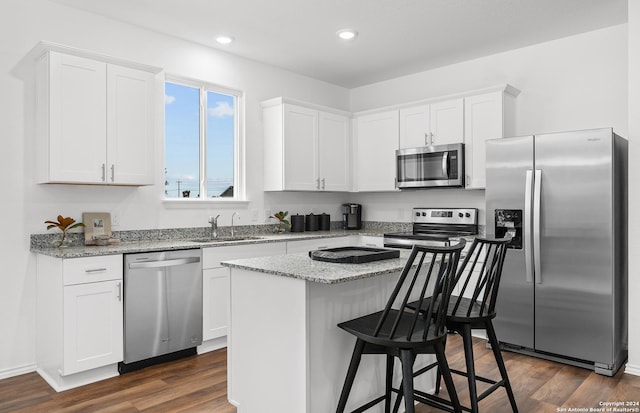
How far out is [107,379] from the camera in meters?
3.12

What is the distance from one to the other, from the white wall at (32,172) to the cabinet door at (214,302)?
72cm

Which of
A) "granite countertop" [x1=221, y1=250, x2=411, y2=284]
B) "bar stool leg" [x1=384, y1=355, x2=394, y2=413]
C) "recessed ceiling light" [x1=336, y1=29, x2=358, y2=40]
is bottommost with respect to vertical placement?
"bar stool leg" [x1=384, y1=355, x2=394, y2=413]

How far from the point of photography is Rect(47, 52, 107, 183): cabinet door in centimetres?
312

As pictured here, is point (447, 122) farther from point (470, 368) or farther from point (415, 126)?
point (470, 368)

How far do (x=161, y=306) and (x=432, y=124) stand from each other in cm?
312

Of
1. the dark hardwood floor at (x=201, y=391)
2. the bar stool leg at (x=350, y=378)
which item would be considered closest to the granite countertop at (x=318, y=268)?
the bar stool leg at (x=350, y=378)

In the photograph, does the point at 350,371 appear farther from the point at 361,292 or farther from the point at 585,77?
the point at 585,77

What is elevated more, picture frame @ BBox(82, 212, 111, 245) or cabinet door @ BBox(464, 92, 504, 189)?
cabinet door @ BBox(464, 92, 504, 189)

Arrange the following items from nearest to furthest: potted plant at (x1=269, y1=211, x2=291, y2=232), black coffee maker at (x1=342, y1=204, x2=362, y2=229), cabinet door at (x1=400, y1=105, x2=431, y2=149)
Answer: cabinet door at (x1=400, y1=105, x2=431, y2=149) → potted plant at (x1=269, y1=211, x2=291, y2=232) → black coffee maker at (x1=342, y1=204, x2=362, y2=229)

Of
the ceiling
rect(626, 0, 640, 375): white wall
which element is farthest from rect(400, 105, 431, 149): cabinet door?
rect(626, 0, 640, 375): white wall

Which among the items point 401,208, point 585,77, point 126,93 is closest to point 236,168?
point 126,93

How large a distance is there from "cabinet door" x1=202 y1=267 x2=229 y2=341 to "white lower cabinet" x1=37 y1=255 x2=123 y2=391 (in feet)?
2.22

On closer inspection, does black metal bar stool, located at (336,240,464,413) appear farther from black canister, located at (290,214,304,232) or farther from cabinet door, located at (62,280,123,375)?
black canister, located at (290,214,304,232)

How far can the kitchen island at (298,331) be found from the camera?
206cm
